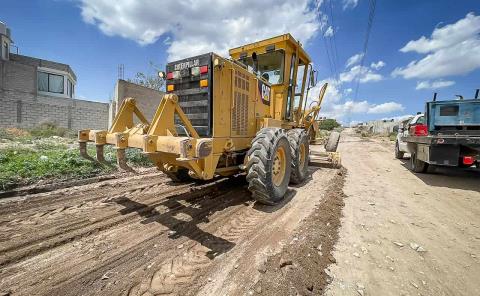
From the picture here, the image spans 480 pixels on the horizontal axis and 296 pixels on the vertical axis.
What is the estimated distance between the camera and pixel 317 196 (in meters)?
5.15

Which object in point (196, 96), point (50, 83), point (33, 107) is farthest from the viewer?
point (50, 83)

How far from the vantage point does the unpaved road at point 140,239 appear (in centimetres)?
234

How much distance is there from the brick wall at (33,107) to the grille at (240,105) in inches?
704

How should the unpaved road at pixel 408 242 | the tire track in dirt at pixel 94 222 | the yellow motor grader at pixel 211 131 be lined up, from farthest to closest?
the yellow motor grader at pixel 211 131 → the tire track in dirt at pixel 94 222 → the unpaved road at pixel 408 242

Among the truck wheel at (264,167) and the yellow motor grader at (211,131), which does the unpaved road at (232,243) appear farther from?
the yellow motor grader at (211,131)

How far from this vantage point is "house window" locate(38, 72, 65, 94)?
25087mm

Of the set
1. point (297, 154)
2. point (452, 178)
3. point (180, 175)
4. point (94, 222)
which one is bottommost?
point (94, 222)

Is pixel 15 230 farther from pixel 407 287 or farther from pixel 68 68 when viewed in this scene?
pixel 68 68

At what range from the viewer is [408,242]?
328 centimetres

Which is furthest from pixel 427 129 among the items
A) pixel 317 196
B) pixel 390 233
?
pixel 390 233

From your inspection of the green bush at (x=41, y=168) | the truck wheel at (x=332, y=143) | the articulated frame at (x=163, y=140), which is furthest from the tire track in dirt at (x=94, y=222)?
the truck wheel at (x=332, y=143)

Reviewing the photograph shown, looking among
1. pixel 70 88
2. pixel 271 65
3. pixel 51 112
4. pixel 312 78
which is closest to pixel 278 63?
pixel 271 65

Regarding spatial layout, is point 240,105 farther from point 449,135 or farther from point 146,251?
point 449,135

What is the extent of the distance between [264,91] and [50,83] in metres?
29.3
